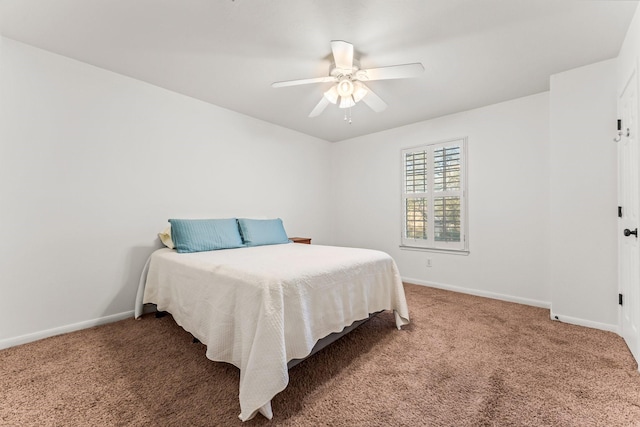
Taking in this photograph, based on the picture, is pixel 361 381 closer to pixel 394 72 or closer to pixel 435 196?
pixel 394 72

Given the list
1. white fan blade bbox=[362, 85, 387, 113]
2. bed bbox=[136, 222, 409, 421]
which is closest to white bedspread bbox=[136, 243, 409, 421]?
bed bbox=[136, 222, 409, 421]

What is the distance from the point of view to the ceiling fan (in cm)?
198

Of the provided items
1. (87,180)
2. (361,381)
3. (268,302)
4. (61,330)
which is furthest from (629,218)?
(61,330)

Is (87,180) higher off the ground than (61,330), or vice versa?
(87,180)

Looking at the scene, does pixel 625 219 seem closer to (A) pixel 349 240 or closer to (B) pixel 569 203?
(B) pixel 569 203

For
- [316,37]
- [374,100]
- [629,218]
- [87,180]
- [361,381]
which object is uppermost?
[316,37]

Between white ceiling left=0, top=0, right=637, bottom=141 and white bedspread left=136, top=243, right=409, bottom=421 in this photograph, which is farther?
white ceiling left=0, top=0, right=637, bottom=141

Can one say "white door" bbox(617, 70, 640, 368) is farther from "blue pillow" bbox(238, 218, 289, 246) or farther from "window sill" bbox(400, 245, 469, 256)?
"blue pillow" bbox(238, 218, 289, 246)

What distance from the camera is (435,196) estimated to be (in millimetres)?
3824

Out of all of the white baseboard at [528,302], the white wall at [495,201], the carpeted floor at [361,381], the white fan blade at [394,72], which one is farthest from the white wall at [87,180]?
the white baseboard at [528,302]

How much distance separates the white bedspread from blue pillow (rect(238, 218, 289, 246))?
32.2 inches

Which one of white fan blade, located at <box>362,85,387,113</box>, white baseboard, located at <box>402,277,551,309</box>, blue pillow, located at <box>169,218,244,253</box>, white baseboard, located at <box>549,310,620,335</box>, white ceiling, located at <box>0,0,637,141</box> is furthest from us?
white baseboard, located at <box>402,277,551,309</box>

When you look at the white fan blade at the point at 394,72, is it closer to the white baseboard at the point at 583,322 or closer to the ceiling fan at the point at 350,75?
the ceiling fan at the point at 350,75

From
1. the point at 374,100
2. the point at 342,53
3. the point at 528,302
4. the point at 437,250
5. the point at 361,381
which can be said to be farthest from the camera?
the point at 437,250
